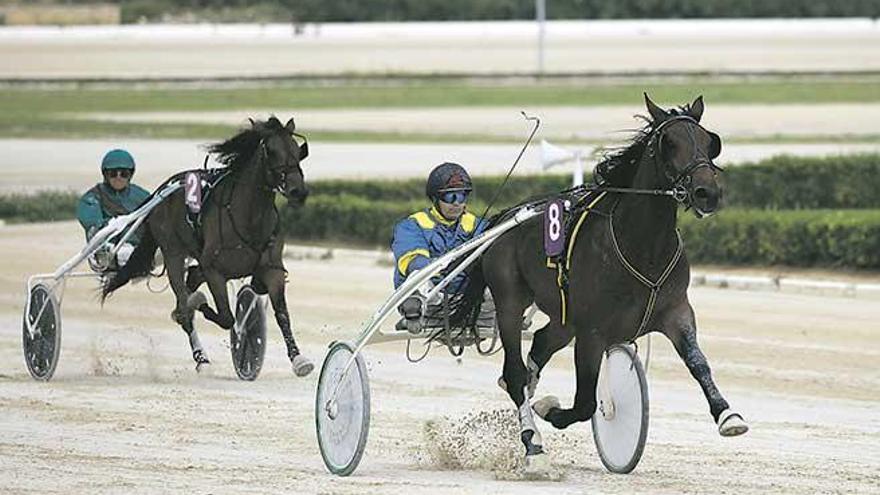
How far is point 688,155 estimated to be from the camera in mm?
7266

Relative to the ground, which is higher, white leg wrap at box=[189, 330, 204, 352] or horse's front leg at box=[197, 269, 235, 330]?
horse's front leg at box=[197, 269, 235, 330]

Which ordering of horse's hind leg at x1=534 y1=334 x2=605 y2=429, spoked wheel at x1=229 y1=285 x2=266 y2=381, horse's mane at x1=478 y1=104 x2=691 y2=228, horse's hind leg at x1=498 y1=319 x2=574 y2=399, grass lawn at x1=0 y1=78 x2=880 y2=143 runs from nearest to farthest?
horse's hind leg at x1=534 y1=334 x2=605 y2=429, horse's mane at x1=478 y1=104 x2=691 y2=228, horse's hind leg at x1=498 y1=319 x2=574 y2=399, spoked wheel at x1=229 y1=285 x2=266 y2=381, grass lawn at x1=0 y1=78 x2=880 y2=143

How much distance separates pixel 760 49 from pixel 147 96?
73.9 feet

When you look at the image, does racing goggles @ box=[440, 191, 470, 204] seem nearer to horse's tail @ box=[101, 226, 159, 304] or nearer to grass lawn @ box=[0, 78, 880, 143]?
horse's tail @ box=[101, 226, 159, 304]

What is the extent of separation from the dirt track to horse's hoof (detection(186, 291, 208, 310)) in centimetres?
37

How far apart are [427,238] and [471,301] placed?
35 centimetres

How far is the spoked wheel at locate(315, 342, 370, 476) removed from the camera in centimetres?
789

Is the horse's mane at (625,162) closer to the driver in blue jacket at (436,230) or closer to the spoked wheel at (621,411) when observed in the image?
the spoked wheel at (621,411)

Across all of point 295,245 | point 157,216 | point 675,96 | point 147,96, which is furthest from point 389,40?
point 157,216

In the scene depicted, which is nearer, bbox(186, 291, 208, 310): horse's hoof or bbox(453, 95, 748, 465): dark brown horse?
bbox(453, 95, 748, 465): dark brown horse

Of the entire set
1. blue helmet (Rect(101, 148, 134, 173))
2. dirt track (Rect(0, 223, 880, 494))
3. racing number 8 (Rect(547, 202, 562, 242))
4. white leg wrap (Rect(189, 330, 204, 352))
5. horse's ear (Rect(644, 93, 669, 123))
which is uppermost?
horse's ear (Rect(644, 93, 669, 123))

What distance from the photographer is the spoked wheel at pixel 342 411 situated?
311 inches

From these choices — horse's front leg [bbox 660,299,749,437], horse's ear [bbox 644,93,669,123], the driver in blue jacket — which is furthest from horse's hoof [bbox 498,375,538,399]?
horse's ear [bbox 644,93,669,123]

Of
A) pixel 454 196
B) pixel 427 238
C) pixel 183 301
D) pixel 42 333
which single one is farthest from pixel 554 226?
pixel 42 333
